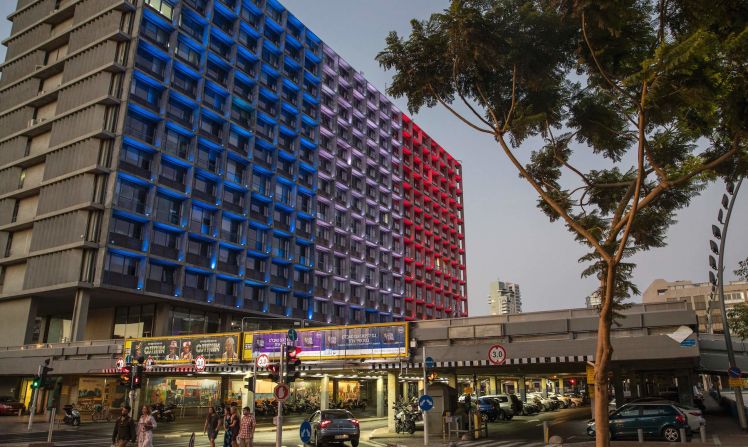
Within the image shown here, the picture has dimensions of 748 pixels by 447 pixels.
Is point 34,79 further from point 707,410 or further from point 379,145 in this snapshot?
point 707,410

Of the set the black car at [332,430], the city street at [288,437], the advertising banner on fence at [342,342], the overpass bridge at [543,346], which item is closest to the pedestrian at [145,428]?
the black car at [332,430]

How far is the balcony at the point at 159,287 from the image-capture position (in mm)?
52625

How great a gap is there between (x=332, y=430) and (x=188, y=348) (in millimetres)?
18166

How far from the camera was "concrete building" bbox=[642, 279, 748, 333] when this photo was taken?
12609cm

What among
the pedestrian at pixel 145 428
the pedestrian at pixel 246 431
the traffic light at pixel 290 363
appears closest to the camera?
the pedestrian at pixel 145 428

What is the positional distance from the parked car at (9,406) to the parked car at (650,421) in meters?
47.1

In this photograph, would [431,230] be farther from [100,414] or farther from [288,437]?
[288,437]

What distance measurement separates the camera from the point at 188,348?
3788 centimetres

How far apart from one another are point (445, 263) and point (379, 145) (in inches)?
1109

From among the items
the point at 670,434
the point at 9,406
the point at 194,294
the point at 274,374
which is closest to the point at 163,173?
the point at 194,294

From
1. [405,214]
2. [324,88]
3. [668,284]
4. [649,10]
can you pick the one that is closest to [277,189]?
[324,88]

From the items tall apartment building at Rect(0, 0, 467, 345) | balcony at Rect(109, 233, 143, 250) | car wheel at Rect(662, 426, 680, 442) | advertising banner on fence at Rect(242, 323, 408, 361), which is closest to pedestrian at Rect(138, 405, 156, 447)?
advertising banner on fence at Rect(242, 323, 408, 361)

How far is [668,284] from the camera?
171m

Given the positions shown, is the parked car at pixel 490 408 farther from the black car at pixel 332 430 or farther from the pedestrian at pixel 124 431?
the pedestrian at pixel 124 431
